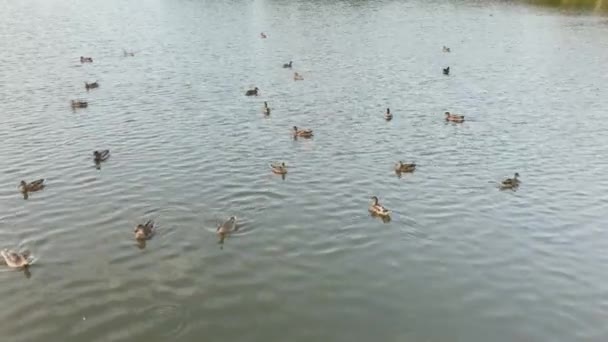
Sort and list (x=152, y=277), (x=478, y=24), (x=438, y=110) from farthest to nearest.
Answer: (x=478, y=24) < (x=438, y=110) < (x=152, y=277)

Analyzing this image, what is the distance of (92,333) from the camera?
15.5 m

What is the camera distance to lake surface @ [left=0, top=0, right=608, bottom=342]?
16.8 meters

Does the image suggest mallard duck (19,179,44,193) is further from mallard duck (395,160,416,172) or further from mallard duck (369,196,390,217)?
mallard duck (395,160,416,172)

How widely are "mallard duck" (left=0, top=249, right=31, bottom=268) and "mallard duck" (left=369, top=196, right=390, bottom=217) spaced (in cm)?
1303

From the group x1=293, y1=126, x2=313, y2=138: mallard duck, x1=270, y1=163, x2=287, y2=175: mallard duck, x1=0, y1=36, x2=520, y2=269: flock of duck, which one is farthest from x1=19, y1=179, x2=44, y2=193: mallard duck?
x1=293, y1=126, x2=313, y2=138: mallard duck

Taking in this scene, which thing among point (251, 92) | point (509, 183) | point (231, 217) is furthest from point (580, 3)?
point (231, 217)

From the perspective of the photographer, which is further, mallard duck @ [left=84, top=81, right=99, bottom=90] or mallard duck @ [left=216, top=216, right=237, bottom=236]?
mallard duck @ [left=84, top=81, right=99, bottom=90]

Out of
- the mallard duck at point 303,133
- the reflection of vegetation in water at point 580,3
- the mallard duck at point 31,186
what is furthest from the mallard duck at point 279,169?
the reflection of vegetation in water at point 580,3

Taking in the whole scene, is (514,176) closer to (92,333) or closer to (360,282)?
(360,282)

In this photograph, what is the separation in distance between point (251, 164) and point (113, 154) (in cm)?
742

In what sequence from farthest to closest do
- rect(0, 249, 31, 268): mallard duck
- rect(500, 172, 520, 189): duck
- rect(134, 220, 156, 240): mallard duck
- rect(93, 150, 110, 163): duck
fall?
1. rect(93, 150, 110, 163): duck
2. rect(500, 172, 520, 189): duck
3. rect(134, 220, 156, 240): mallard duck
4. rect(0, 249, 31, 268): mallard duck

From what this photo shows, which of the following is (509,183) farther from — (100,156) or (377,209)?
(100,156)

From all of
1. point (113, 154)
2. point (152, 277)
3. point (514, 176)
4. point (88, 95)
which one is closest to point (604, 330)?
point (514, 176)

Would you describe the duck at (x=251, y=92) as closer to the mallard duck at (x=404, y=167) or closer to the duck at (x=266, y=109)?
the duck at (x=266, y=109)
